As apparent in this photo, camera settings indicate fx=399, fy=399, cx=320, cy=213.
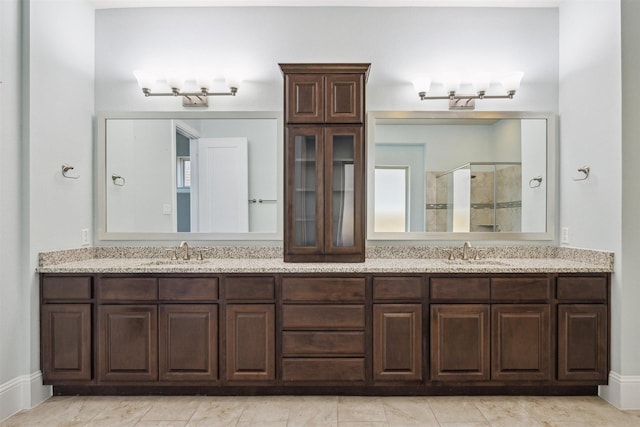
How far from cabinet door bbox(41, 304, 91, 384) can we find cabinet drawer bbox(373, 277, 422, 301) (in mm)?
1878

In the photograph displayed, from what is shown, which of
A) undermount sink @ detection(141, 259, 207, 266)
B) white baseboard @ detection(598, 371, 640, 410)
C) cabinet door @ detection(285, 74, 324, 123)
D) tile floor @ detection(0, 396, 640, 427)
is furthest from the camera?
undermount sink @ detection(141, 259, 207, 266)

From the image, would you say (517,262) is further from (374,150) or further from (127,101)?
(127,101)

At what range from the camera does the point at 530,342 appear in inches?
102

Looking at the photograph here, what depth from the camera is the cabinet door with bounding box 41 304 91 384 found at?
258 centimetres

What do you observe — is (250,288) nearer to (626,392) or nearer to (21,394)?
(21,394)

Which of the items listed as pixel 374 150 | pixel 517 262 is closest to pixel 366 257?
pixel 374 150


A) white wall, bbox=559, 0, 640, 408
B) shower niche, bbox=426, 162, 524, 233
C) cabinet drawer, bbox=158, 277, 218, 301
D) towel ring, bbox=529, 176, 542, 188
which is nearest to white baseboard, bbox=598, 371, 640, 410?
white wall, bbox=559, 0, 640, 408

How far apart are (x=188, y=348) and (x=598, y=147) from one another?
303 centimetres

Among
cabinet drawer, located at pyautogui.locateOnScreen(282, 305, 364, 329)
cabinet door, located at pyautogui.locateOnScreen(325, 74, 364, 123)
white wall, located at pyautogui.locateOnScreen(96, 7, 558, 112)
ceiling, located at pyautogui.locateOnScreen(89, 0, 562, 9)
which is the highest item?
ceiling, located at pyautogui.locateOnScreen(89, 0, 562, 9)

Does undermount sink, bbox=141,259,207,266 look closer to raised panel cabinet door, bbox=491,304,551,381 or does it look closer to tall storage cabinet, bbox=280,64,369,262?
tall storage cabinet, bbox=280,64,369,262

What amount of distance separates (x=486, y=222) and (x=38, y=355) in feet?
10.7

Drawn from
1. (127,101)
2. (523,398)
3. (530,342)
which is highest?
(127,101)

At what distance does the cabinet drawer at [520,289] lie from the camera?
259 cm

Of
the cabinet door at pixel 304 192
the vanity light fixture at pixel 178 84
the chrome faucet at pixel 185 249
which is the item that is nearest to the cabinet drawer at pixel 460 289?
the cabinet door at pixel 304 192
